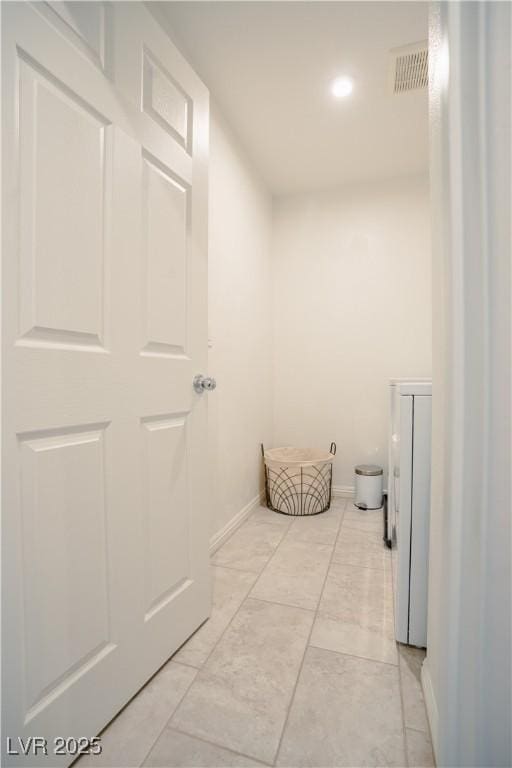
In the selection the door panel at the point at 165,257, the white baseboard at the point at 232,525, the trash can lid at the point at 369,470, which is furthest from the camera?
the trash can lid at the point at 369,470

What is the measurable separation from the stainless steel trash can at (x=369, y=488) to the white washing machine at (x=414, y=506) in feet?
4.46

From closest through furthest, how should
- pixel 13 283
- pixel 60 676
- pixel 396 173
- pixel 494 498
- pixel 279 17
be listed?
pixel 494 498, pixel 13 283, pixel 60 676, pixel 279 17, pixel 396 173

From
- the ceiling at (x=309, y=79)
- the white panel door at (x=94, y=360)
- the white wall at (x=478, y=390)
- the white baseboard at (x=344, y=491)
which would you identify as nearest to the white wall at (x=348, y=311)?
the white baseboard at (x=344, y=491)

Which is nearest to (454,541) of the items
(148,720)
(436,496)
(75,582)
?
(436,496)

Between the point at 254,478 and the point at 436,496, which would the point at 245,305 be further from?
the point at 436,496

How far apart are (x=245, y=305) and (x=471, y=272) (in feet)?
6.29

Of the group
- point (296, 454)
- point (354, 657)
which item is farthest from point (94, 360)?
point (296, 454)

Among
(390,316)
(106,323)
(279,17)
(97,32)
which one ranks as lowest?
(106,323)

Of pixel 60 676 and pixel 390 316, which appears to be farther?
pixel 390 316

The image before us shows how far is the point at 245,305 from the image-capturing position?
246cm

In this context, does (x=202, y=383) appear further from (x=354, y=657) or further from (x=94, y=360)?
(x=354, y=657)

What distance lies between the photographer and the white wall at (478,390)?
60 cm

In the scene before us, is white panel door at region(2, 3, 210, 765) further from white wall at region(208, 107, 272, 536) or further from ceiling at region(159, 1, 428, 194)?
white wall at region(208, 107, 272, 536)

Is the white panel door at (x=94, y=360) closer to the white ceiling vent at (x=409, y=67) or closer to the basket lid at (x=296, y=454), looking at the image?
the white ceiling vent at (x=409, y=67)
